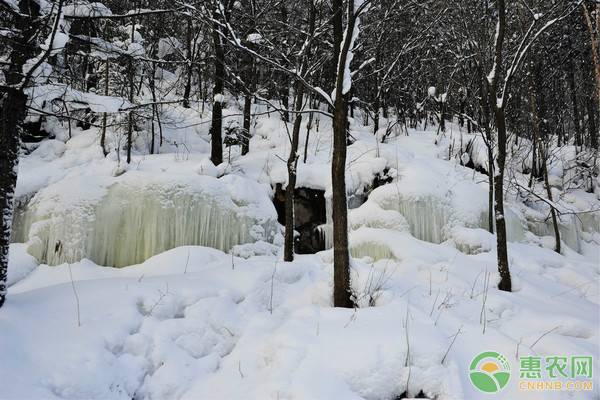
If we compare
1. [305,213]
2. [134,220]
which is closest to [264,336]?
[134,220]

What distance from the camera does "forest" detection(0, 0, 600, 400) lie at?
2738mm

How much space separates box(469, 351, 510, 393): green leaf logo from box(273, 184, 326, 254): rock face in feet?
18.3

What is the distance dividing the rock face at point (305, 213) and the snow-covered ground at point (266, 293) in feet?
1.07

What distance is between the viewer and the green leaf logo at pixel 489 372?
274 cm

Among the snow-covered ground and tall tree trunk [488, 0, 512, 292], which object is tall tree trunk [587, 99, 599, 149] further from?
tall tree trunk [488, 0, 512, 292]

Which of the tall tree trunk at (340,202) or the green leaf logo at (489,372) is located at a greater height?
the tall tree trunk at (340,202)

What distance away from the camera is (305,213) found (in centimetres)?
859

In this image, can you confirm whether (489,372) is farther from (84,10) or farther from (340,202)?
(84,10)

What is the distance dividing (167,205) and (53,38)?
13.9 ft

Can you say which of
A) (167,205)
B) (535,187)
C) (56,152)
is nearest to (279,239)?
(167,205)

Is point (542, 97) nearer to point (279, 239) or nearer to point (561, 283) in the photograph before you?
point (561, 283)

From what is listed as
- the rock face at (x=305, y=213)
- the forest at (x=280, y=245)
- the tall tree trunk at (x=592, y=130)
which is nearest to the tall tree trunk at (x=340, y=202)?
the forest at (x=280, y=245)

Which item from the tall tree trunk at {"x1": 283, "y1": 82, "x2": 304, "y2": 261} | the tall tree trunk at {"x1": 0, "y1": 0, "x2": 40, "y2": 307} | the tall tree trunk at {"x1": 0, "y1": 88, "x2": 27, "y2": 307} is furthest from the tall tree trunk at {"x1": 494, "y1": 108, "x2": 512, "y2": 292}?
the tall tree trunk at {"x1": 0, "y1": 88, "x2": 27, "y2": 307}

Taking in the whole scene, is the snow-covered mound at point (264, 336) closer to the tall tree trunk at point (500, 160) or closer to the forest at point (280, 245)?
the forest at point (280, 245)
